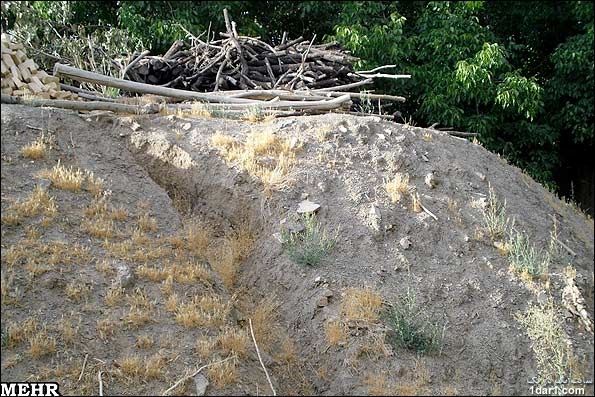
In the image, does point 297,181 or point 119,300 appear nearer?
point 119,300

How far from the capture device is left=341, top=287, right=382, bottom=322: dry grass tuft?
18.8 feet

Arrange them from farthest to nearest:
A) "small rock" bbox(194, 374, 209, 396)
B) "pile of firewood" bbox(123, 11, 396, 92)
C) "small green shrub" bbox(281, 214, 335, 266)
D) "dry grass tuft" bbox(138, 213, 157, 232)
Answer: "pile of firewood" bbox(123, 11, 396, 92), "dry grass tuft" bbox(138, 213, 157, 232), "small green shrub" bbox(281, 214, 335, 266), "small rock" bbox(194, 374, 209, 396)

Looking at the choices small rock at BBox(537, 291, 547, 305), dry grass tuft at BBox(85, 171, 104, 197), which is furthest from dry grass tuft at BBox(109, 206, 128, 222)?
small rock at BBox(537, 291, 547, 305)

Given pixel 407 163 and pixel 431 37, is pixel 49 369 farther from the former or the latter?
pixel 431 37

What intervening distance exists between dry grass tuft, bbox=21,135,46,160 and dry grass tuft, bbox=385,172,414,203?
3751mm

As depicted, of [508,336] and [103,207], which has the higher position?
[103,207]

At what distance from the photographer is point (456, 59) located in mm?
11836

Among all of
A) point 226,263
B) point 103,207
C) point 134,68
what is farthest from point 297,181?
point 134,68

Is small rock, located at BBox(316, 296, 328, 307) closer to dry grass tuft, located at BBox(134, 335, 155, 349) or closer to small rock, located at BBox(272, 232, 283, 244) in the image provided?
small rock, located at BBox(272, 232, 283, 244)

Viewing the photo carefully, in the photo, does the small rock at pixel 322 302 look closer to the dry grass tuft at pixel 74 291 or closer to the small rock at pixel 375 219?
the small rock at pixel 375 219

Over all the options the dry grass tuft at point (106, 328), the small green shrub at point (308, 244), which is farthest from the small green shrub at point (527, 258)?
the dry grass tuft at point (106, 328)

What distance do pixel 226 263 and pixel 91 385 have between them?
211cm

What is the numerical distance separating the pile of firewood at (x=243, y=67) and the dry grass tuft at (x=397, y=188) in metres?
2.99

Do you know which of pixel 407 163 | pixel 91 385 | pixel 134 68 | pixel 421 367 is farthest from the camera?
pixel 134 68
